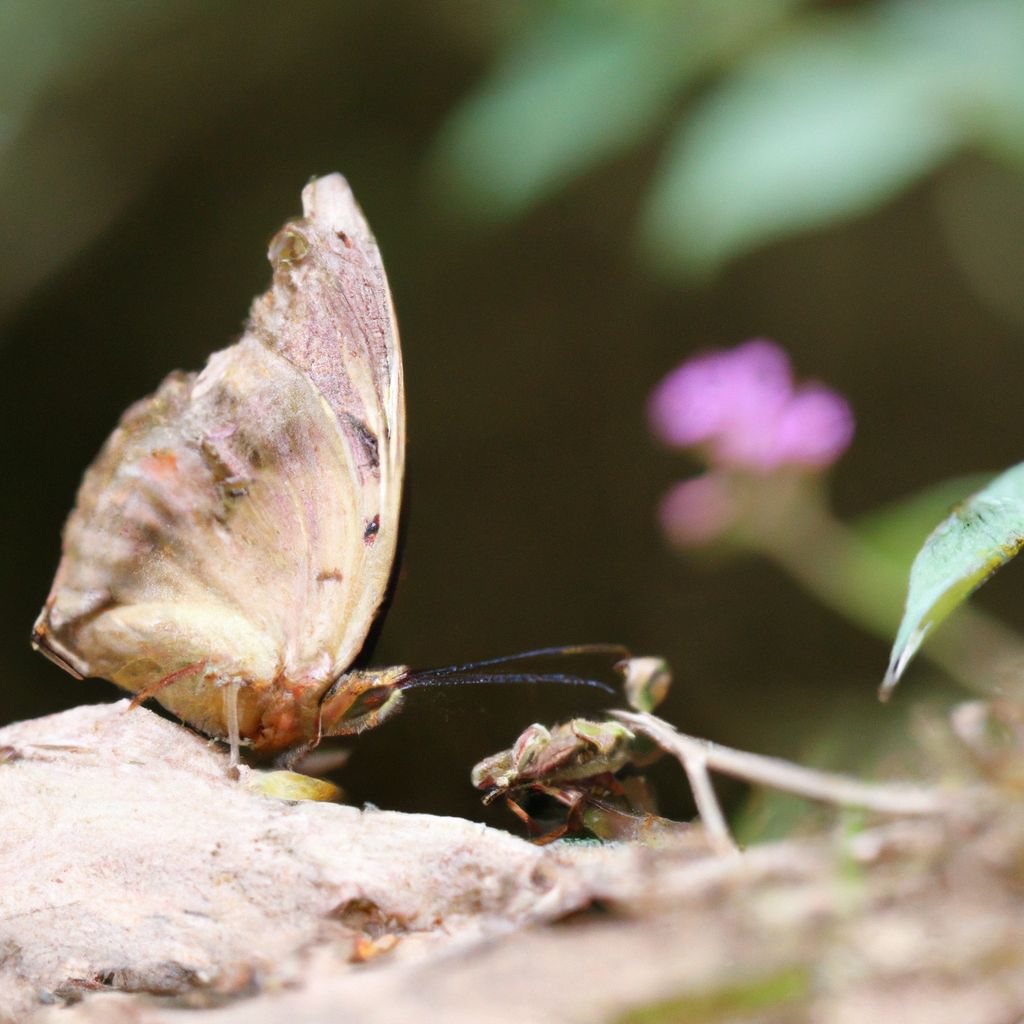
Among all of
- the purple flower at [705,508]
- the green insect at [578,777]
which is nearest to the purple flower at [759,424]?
the purple flower at [705,508]

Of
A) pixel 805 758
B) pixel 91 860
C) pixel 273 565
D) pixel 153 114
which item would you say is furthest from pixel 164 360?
pixel 805 758

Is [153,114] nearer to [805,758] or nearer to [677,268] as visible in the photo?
[677,268]

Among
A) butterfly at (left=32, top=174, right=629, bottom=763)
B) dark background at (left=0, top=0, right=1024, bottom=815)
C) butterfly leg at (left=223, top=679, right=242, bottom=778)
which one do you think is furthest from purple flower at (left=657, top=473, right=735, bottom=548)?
dark background at (left=0, top=0, right=1024, bottom=815)

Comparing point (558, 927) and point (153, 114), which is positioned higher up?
point (153, 114)

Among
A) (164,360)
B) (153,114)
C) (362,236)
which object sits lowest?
(164,360)

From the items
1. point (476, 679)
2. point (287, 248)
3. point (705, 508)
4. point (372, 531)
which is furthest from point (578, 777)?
point (287, 248)

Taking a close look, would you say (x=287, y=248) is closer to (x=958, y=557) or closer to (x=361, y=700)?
(x=361, y=700)
